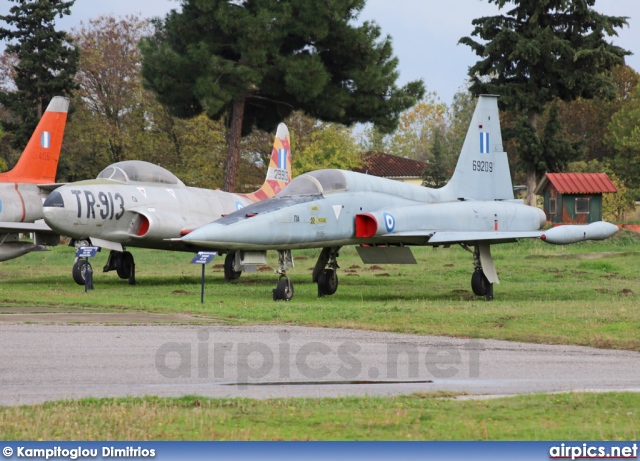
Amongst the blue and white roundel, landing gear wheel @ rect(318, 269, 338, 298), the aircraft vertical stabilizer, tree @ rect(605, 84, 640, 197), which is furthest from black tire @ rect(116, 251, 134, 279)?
tree @ rect(605, 84, 640, 197)

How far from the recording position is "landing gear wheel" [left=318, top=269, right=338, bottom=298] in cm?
2080

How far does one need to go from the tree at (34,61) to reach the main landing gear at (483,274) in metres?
34.6

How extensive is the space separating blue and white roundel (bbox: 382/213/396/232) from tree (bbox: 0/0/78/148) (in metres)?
34.2

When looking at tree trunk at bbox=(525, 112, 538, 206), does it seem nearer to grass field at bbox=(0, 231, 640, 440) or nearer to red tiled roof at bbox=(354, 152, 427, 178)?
grass field at bbox=(0, 231, 640, 440)

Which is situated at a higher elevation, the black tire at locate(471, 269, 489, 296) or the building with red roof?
the building with red roof

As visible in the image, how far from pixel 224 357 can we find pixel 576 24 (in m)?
46.2

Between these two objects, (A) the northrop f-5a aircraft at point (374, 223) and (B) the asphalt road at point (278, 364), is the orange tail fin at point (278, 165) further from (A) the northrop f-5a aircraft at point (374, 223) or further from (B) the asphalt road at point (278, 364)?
(B) the asphalt road at point (278, 364)

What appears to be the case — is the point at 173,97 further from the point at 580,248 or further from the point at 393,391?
the point at 393,391

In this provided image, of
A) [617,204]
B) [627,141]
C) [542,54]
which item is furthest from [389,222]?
[627,141]

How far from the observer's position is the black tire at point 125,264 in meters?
25.1

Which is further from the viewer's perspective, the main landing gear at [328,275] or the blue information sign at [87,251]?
the blue information sign at [87,251]

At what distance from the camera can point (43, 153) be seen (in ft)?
92.5

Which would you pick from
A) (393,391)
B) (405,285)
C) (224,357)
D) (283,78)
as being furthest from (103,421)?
(283,78)

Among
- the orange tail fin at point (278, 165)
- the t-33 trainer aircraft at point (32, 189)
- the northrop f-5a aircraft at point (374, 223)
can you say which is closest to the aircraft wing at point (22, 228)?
the t-33 trainer aircraft at point (32, 189)
